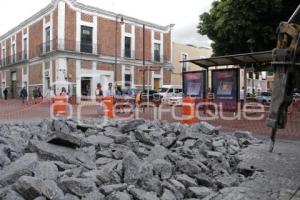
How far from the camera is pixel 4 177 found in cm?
472

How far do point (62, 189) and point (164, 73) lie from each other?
40.7 meters

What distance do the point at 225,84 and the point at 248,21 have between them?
2.94 meters

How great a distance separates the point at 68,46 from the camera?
114ft

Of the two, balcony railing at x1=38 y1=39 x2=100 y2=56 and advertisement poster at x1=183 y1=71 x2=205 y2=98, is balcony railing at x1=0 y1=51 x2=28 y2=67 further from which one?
advertisement poster at x1=183 y1=71 x2=205 y2=98

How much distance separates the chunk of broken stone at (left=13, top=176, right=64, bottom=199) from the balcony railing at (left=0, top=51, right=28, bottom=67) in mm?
40875

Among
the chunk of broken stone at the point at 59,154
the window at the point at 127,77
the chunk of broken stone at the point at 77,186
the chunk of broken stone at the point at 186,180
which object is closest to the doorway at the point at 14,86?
the window at the point at 127,77

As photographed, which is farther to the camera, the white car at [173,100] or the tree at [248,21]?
the white car at [173,100]

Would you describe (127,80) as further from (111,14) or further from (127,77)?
(111,14)

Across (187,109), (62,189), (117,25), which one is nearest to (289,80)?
(62,189)

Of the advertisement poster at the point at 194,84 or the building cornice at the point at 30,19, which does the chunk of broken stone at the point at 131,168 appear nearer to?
the advertisement poster at the point at 194,84

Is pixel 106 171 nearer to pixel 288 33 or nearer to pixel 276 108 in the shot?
pixel 276 108

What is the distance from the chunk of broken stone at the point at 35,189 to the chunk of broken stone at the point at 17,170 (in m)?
0.35

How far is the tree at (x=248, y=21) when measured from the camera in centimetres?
1568

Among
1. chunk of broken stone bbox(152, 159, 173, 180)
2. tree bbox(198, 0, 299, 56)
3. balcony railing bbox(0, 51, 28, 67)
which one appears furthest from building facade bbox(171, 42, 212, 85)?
chunk of broken stone bbox(152, 159, 173, 180)
